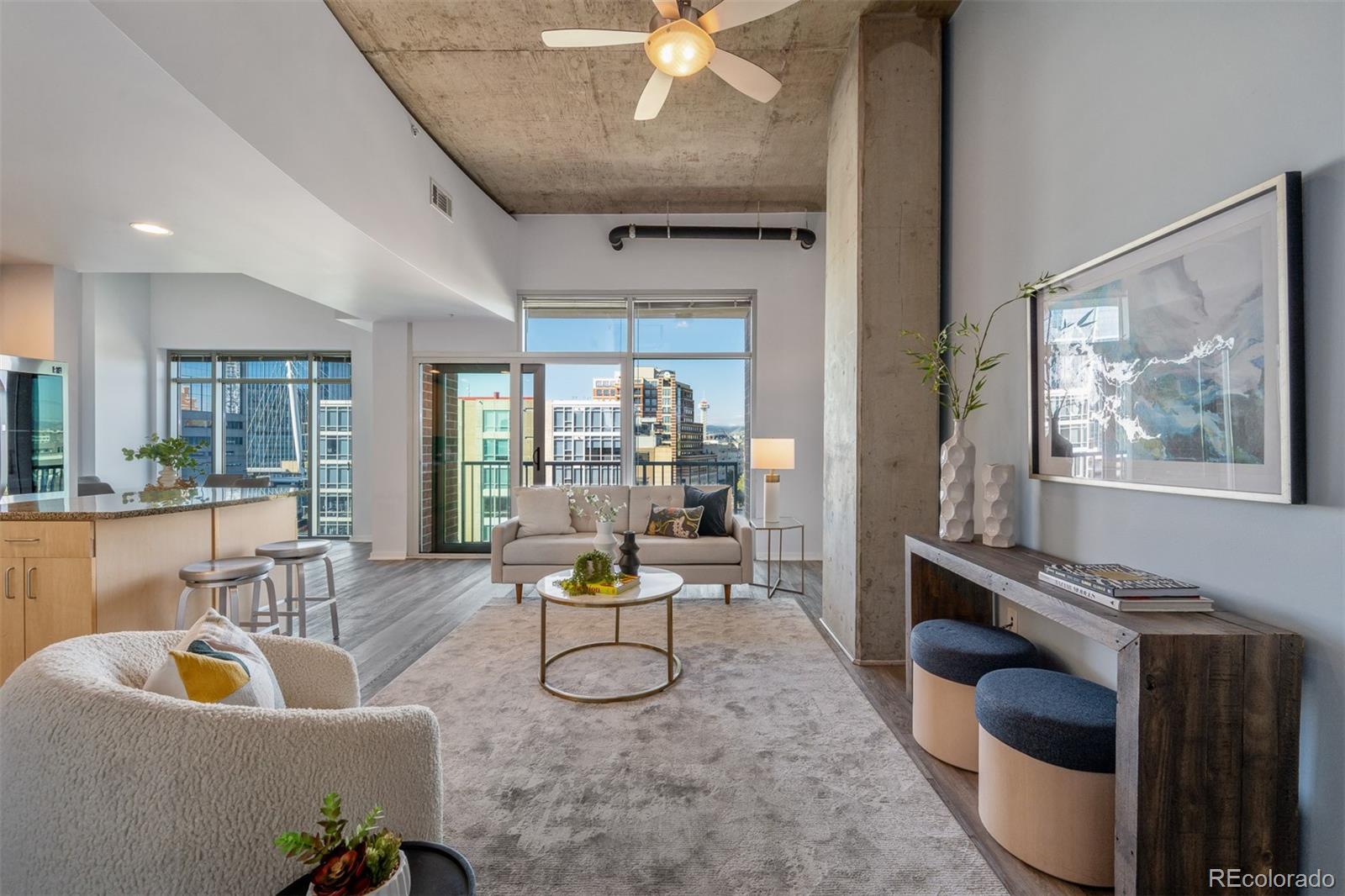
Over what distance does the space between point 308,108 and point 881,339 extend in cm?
315

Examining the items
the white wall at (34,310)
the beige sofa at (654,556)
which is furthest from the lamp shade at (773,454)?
the white wall at (34,310)

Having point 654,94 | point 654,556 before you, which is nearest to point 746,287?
point 654,556

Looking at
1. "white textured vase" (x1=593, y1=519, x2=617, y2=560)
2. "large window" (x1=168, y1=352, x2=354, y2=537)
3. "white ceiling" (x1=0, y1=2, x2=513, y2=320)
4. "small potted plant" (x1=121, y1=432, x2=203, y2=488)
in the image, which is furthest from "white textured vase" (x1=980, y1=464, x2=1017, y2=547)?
"large window" (x1=168, y1=352, x2=354, y2=537)

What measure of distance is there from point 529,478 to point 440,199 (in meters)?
2.83

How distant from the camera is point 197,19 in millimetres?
2168

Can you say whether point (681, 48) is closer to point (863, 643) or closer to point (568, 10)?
point (568, 10)

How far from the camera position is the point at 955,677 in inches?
85.7

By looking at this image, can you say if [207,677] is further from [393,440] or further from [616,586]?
[393,440]

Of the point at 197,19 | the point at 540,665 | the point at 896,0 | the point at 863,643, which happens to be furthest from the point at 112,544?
the point at 896,0

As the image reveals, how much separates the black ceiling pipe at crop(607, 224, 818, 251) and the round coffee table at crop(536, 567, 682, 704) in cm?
392

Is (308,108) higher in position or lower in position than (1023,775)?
higher

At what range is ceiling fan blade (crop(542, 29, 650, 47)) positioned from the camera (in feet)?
8.27

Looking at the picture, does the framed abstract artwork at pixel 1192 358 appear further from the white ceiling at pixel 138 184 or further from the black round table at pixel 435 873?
the white ceiling at pixel 138 184

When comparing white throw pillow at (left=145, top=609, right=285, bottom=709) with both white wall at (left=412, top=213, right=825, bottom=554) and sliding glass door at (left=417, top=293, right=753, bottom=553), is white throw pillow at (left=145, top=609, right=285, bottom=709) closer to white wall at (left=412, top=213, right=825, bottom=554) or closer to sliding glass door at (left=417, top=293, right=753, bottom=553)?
sliding glass door at (left=417, top=293, right=753, bottom=553)
